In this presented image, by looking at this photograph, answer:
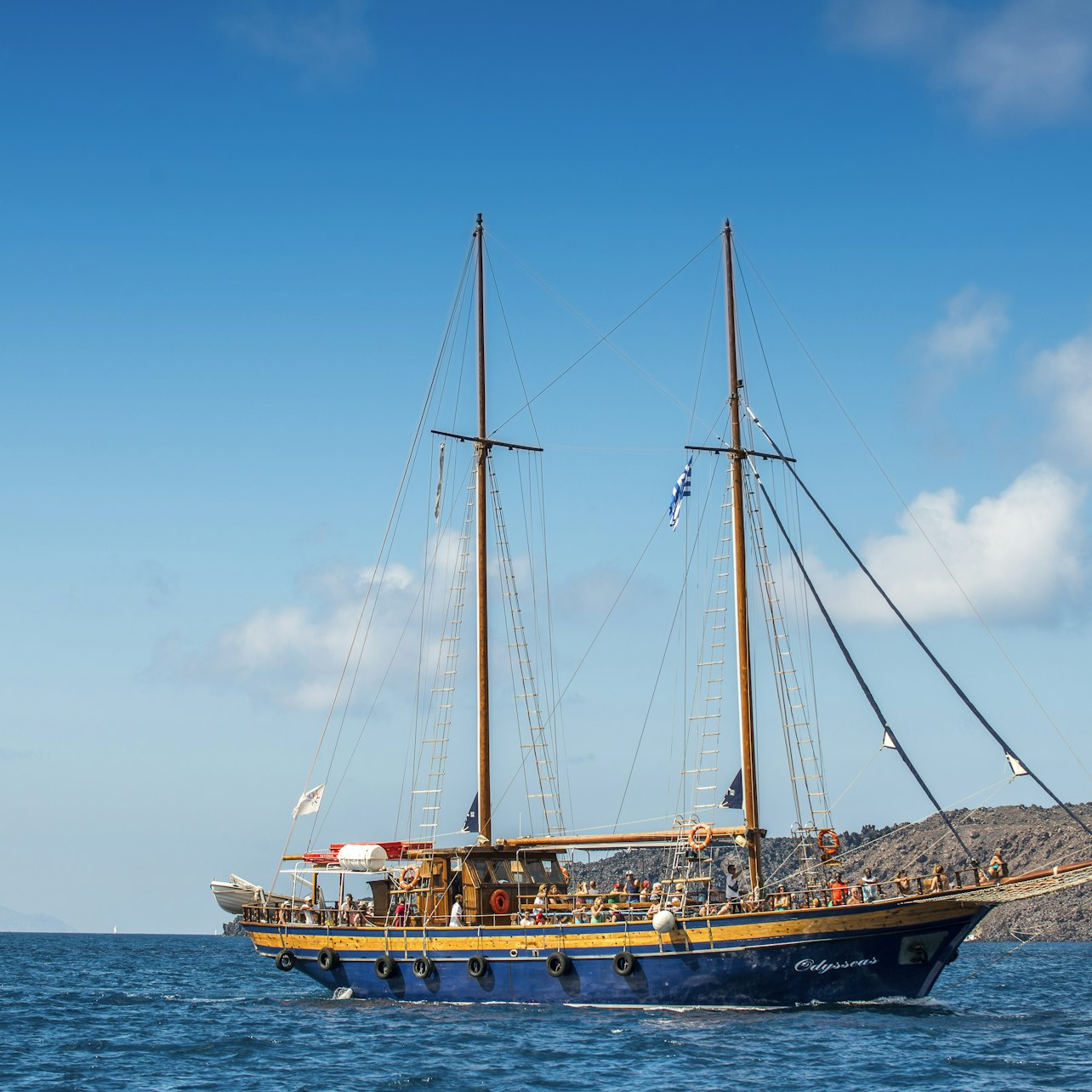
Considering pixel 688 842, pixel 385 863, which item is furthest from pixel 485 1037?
pixel 385 863

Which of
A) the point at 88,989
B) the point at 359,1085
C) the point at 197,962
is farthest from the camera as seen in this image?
the point at 197,962

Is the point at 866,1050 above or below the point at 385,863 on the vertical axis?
below

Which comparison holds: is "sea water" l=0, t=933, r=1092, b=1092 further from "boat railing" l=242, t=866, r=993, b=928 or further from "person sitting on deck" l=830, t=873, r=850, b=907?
"person sitting on deck" l=830, t=873, r=850, b=907

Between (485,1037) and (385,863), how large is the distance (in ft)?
47.3

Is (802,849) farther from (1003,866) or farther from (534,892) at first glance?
(534,892)

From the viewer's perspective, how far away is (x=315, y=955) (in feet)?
177

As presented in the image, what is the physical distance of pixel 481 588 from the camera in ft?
187

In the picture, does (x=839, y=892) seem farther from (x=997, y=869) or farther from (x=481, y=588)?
(x=481, y=588)

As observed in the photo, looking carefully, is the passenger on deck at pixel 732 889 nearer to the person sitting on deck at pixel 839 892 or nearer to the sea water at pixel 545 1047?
the person sitting on deck at pixel 839 892

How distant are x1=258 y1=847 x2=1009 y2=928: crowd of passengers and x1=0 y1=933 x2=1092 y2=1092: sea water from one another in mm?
3056

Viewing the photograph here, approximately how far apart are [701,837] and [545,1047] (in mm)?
11205

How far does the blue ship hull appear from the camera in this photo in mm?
42406

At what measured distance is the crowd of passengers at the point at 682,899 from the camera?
4341 cm

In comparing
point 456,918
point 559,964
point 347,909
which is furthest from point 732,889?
point 347,909
